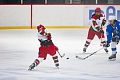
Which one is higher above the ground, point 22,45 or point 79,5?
point 79,5

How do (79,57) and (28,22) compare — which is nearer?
(79,57)

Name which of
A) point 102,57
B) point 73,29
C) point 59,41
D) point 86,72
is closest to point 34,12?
point 73,29

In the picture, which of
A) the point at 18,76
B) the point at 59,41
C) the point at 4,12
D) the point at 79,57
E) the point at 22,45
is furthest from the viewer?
the point at 4,12

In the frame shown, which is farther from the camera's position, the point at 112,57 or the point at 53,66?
the point at 112,57

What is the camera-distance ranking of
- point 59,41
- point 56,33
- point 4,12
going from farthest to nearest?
point 4,12 < point 56,33 < point 59,41

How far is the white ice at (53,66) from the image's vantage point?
5895 millimetres

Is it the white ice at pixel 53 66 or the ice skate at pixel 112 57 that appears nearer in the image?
the white ice at pixel 53 66

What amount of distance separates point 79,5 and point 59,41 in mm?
4254

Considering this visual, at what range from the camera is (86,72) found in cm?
625

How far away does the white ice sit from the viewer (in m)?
5.89

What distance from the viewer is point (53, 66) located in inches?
272

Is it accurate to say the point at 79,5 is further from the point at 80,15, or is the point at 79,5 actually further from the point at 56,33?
the point at 56,33

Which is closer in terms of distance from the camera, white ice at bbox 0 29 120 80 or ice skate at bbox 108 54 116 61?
white ice at bbox 0 29 120 80

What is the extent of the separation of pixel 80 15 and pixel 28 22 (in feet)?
5.90
